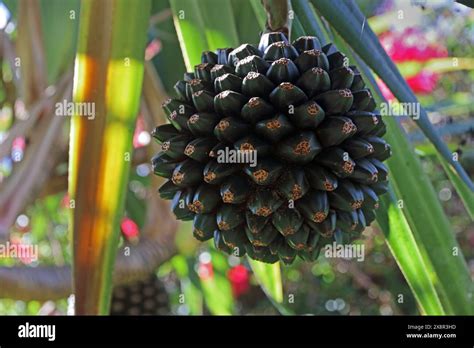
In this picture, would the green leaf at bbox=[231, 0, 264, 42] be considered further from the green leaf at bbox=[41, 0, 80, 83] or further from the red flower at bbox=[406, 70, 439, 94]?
the red flower at bbox=[406, 70, 439, 94]

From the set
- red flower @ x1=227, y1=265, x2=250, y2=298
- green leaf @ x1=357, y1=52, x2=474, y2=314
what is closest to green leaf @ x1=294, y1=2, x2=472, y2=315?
green leaf @ x1=357, y1=52, x2=474, y2=314

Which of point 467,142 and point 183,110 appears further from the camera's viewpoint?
point 467,142

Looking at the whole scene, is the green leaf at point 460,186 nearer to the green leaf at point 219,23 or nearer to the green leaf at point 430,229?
the green leaf at point 430,229

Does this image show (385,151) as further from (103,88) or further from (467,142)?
(467,142)

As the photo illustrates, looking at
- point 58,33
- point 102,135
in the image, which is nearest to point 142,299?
point 58,33

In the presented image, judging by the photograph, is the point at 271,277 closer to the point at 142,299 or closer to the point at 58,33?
the point at 142,299

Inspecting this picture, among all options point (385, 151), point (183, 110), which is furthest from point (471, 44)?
point (183, 110)
